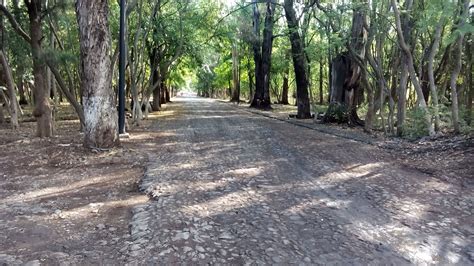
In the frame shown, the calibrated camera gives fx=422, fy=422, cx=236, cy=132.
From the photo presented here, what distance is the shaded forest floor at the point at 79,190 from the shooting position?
12.7 ft

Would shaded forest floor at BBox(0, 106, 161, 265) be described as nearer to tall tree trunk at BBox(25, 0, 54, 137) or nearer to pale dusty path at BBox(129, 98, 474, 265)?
pale dusty path at BBox(129, 98, 474, 265)

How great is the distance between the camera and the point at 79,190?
6.00 m

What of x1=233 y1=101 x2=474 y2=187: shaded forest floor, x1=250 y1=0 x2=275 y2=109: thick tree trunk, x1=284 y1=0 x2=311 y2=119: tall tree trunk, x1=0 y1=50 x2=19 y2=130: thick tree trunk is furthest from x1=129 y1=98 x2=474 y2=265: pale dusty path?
x1=250 y1=0 x2=275 y2=109: thick tree trunk

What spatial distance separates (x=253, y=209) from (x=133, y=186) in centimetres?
214

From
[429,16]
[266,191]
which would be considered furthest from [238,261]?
[429,16]

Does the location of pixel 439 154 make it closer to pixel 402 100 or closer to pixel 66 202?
pixel 402 100

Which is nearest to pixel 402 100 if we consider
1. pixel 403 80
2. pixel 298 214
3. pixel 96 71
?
pixel 403 80

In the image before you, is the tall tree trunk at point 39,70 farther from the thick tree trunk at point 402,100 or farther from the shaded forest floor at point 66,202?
the thick tree trunk at point 402,100

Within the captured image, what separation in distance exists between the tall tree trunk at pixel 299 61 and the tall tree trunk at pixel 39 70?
9.71 meters

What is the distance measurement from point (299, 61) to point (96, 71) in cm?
1185

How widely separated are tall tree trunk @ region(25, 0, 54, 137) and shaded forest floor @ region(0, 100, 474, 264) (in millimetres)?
1241

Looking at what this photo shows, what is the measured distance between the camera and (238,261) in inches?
140

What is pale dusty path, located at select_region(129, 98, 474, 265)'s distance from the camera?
3.72 m

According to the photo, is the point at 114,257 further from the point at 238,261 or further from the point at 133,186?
the point at 133,186
